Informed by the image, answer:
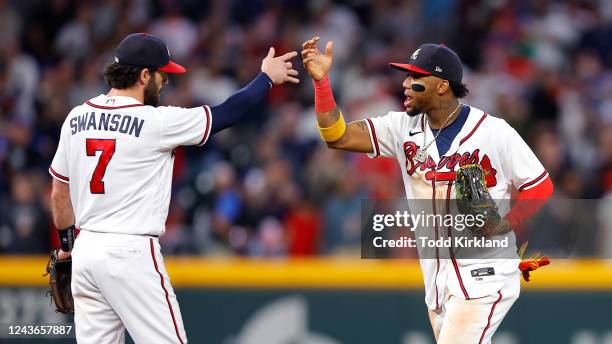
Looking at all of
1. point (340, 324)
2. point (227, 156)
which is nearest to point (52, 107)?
point (227, 156)

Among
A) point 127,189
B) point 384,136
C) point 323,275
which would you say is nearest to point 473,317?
point 384,136

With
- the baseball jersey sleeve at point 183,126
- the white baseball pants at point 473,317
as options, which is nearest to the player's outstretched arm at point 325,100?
the baseball jersey sleeve at point 183,126

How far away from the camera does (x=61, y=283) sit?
604 cm

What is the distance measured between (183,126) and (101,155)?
0.41 meters

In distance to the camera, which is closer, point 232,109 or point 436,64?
point 232,109

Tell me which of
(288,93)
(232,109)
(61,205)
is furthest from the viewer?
(288,93)

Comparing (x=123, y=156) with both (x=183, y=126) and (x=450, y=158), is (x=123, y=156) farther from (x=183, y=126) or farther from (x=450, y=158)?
(x=450, y=158)

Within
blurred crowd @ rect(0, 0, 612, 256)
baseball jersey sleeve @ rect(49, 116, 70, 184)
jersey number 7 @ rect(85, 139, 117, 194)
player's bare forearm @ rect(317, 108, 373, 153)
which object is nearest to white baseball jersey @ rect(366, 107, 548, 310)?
player's bare forearm @ rect(317, 108, 373, 153)

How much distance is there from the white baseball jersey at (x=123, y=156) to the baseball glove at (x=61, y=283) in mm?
554

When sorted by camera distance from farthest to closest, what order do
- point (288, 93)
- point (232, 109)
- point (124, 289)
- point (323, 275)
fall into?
point (288, 93) → point (323, 275) → point (232, 109) → point (124, 289)

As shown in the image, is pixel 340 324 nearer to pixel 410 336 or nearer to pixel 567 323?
pixel 410 336

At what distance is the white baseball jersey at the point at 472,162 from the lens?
5844 mm

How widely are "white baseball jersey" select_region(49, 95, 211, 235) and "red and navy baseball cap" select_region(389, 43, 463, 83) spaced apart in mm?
1154

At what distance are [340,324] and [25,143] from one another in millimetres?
4287
